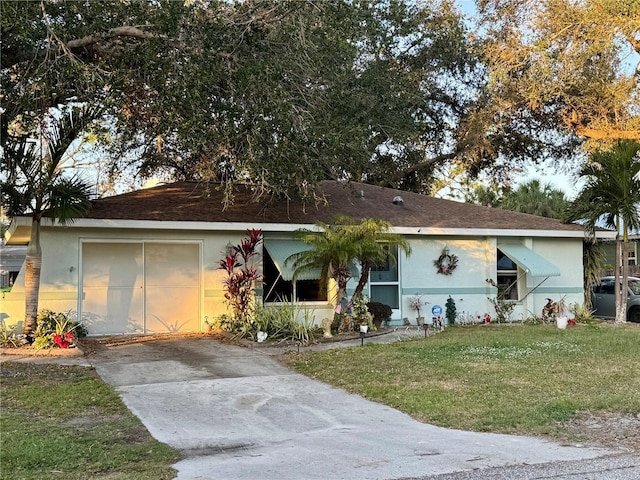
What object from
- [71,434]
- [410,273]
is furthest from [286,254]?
[71,434]

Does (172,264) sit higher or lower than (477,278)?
higher

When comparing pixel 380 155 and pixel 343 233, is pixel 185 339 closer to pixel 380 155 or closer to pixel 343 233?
pixel 343 233

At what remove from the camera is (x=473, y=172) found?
27.3 m

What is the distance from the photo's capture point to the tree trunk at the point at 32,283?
11836 millimetres

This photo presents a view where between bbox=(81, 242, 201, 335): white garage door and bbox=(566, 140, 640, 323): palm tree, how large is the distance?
10.0 metres

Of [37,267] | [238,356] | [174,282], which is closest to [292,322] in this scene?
[238,356]

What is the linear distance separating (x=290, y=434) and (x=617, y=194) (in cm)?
1239

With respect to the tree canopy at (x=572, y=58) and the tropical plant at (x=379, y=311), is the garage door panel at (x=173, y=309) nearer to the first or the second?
the tropical plant at (x=379, y=311)

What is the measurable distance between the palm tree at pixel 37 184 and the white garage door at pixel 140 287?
192 cm

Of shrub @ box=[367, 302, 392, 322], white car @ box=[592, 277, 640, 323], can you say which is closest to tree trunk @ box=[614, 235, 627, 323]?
white car @ box=[592, 277, 640, 323]

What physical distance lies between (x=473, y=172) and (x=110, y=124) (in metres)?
17.9

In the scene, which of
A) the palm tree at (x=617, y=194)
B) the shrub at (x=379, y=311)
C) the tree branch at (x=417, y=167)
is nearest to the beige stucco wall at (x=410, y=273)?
the shrub at (x=379, y=311)

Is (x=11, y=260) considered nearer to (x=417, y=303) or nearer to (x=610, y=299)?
(x=417, y=303)

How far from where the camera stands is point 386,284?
1623cm
